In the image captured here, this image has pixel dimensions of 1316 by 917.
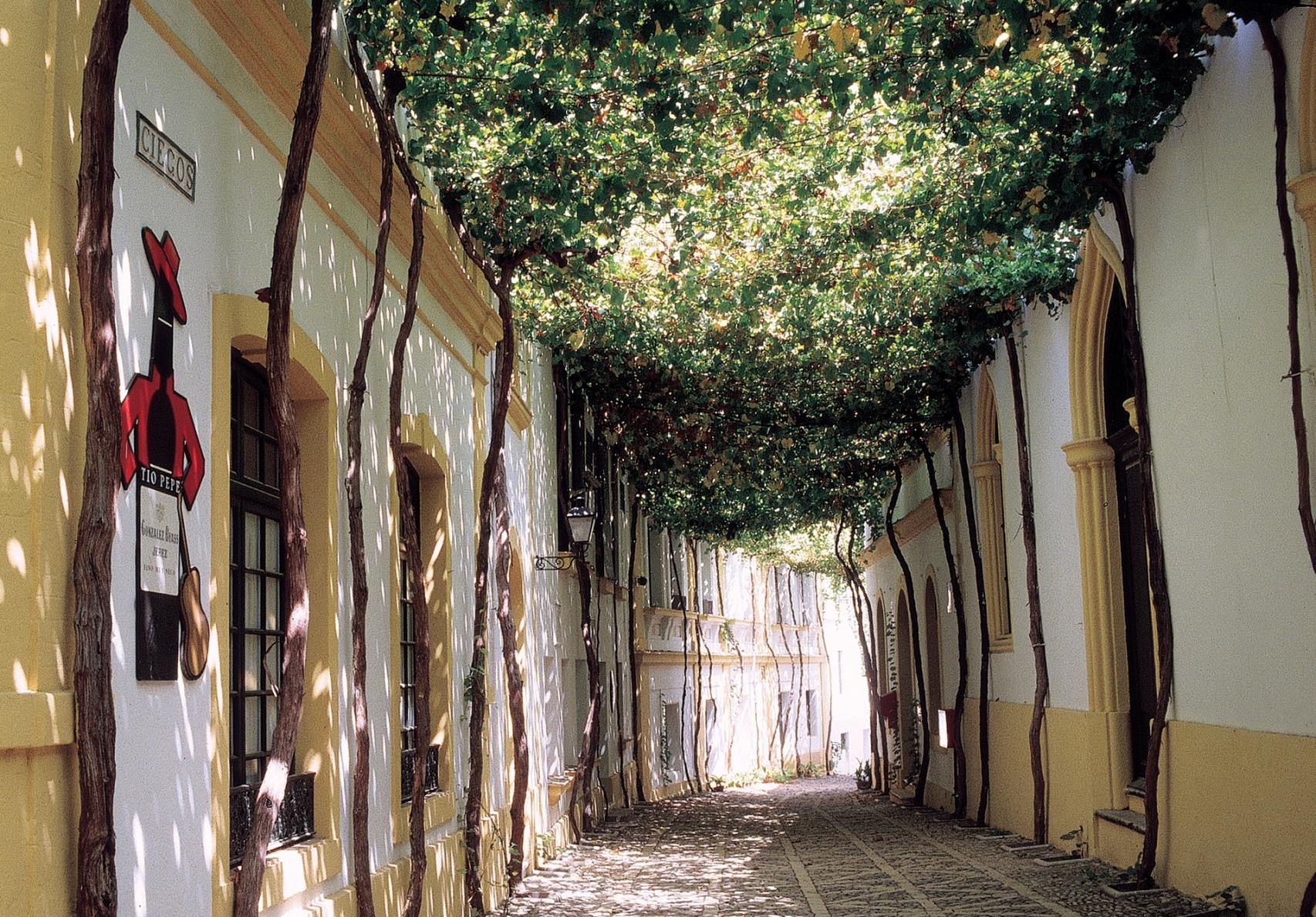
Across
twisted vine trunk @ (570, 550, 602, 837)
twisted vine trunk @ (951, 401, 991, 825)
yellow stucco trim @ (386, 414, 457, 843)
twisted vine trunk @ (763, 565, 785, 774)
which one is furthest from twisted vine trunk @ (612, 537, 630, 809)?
twisted vine trunk @ (763, 565, 785, 774)

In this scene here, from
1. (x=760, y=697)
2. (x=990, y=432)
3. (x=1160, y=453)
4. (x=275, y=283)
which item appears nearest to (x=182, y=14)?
(x=275, y=283)

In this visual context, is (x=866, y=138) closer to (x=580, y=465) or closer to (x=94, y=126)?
(x=94, y=126)

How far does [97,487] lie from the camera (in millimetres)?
4418

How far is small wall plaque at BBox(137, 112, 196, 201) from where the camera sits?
17.1 ft

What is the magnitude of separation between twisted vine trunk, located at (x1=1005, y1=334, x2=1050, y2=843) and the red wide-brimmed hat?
10.8 meters

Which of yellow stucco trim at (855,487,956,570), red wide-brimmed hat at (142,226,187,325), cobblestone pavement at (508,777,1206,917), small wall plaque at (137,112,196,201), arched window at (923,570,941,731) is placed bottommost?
cobblestone pavement at (508,777,1206,917)

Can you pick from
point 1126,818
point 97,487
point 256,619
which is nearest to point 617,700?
point 1126,818

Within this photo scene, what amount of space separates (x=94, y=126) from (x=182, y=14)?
140 centimetres

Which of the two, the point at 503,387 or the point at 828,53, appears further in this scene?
the point at 503,387

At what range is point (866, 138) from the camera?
11078 mm

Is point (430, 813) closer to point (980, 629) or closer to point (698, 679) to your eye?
point (980, 629)

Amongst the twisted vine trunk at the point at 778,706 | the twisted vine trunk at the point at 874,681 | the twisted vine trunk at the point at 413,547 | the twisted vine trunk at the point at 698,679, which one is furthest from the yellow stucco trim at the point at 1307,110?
the twisted vine trunk at the point at 778,706

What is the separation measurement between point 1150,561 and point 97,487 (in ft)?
27.0

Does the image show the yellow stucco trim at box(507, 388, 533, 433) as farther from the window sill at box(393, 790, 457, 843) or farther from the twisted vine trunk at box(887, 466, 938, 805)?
the twisted vine trunk at box(887, 466, 938, 805)
